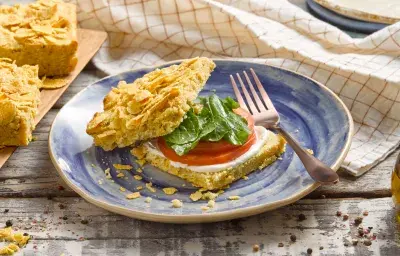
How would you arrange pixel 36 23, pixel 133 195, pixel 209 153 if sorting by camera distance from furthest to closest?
pixel 36 23
pixel 209 153
pixel 133 195

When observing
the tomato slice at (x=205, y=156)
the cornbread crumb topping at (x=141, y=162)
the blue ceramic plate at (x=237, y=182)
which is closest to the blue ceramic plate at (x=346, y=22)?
the blue ceramic plate at (x=237, y=182)

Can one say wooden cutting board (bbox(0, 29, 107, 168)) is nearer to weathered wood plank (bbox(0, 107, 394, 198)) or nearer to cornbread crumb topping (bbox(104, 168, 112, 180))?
weathered wood plank (bbox(0, 107, 394, 198))

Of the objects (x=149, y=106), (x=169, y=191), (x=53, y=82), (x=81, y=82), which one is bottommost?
(x=81, y=82)

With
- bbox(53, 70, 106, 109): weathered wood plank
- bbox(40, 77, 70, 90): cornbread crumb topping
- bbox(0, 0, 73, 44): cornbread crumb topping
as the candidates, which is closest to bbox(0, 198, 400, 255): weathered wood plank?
bbox(40, 77, 70, 90): cornbread crumb topping

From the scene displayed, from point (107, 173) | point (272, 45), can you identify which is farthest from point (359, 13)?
point (107, 173)

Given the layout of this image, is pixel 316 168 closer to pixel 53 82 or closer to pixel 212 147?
pixel 212 147

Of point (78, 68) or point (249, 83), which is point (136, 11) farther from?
point (249, 83)

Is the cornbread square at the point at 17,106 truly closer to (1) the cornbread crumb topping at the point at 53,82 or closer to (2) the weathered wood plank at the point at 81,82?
(1) the cornbread crumb topping at the point at 53,82
